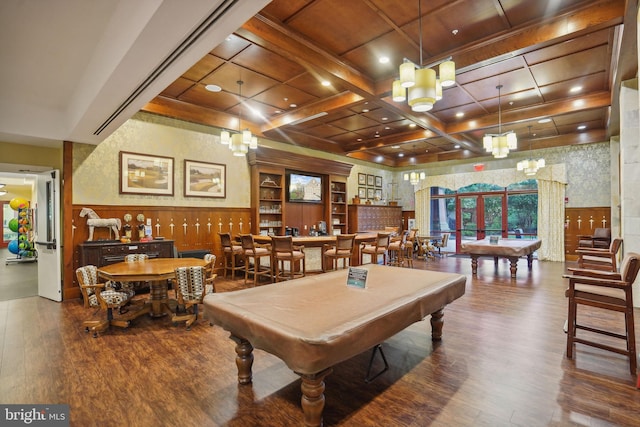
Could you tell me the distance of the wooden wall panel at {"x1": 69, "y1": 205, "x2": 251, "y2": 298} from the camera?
554 centimetres

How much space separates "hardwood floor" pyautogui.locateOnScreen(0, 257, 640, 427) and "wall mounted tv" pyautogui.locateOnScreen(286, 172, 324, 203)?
5.40 meters

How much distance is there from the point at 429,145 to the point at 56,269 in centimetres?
1025

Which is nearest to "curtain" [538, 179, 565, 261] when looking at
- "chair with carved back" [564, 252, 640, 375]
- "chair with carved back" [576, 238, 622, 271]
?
"chair with carved back" [576, 238, 622, 271]

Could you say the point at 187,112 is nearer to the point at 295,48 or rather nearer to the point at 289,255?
the point at 295,48

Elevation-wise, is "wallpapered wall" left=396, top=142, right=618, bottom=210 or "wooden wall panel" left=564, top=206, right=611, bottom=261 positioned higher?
"wallpapered wall" left=396, top=142, right=618, bottom=210

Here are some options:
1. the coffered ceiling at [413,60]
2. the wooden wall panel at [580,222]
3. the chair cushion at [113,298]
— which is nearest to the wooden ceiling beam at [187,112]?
the coffered ceiling at [413,60]

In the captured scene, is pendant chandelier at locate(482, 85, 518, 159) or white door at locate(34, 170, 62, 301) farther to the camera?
pendant chandelier at locate(482, 85, 518, 159)

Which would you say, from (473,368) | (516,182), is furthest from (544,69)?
(516,182)

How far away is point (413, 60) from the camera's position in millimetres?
4820

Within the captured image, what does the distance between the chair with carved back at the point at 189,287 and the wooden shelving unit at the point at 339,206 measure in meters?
6.46

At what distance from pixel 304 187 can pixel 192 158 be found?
3354mm

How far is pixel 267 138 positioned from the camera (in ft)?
27.3

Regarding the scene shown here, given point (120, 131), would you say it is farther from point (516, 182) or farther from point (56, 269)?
point (516, 182)

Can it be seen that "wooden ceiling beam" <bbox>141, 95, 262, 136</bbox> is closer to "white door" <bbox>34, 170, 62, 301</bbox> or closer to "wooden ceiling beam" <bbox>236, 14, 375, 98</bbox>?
"white door" <bbox>34, 170, 62, 301</bbox>
